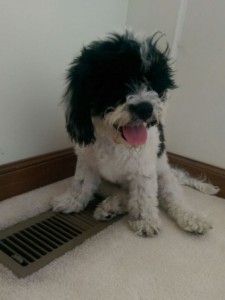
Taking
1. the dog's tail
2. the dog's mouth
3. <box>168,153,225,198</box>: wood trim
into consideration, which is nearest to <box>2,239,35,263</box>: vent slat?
the dog's mouth

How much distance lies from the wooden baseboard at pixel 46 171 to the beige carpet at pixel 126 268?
0.08m

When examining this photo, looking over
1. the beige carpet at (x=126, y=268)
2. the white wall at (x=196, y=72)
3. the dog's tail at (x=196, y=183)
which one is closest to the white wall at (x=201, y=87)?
the white wall at (x=196, y=72)

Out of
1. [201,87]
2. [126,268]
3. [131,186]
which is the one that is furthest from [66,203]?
[201,87]

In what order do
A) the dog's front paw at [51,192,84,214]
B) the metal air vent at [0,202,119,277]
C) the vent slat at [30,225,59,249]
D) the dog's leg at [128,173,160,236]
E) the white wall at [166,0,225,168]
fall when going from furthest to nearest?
the white wall at [166,0,225,168]
the dog's front paw at [51,192,84,214]
the dog's leg at [128,173,160,236]
the vent slat at [30,225,59,249]
the metal air vent at [0,202,119,277]

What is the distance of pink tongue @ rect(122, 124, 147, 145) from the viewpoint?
3.76 feet

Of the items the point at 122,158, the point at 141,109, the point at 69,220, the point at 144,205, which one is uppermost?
the point at 141,109

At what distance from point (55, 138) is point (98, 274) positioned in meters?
0.78

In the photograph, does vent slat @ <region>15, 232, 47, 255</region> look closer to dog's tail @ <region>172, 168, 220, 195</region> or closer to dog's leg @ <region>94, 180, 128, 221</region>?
dog's leg @ <region>94, 180, 128, 221</region>

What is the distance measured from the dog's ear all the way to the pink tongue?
0.38 ft

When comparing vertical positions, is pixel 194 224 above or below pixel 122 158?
below

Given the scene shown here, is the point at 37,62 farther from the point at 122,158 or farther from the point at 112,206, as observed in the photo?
the point at 112,206

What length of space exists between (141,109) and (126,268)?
0.52 meters

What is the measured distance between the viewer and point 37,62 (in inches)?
56.4

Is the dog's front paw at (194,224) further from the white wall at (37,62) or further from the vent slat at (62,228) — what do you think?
the white wall at (37,62)
